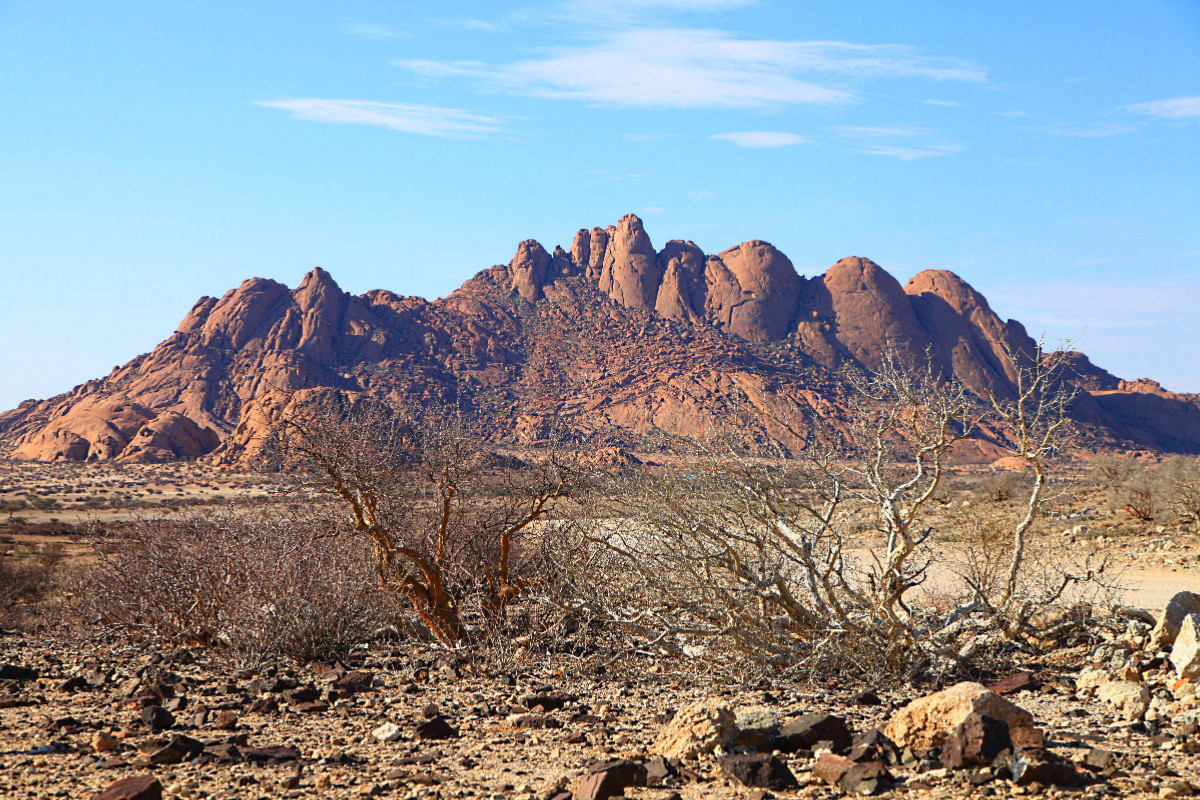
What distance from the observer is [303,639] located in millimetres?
8391

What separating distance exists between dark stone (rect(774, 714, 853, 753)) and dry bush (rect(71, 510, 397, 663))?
14.8ft

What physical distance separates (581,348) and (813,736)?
96146 millimetres

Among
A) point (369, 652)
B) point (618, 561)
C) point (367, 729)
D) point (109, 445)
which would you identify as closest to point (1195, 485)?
point (618, 561)

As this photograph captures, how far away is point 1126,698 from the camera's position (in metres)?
6.10

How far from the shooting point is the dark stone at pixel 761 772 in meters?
4.71

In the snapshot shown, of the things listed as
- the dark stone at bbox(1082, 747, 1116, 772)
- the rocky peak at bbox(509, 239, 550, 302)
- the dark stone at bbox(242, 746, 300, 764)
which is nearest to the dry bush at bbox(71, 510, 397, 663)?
the dark stone at bbox(242, 746, 300, 764)

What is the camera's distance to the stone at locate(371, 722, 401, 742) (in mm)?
5891

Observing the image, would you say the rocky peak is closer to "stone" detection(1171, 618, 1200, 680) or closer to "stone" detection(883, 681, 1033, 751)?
"stone" detection(1171, 618, 1200, 680)

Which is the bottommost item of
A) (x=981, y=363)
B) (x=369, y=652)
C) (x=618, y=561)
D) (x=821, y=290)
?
(x=369, y=652)

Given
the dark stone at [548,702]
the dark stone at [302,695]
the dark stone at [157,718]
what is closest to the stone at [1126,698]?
the dark stone at [548,702]

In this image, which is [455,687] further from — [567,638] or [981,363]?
[981,363]

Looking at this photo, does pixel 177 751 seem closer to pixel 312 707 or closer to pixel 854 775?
pixel 312 707

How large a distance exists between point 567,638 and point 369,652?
2.05 meters

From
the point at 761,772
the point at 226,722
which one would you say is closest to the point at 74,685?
the point at 226,722
